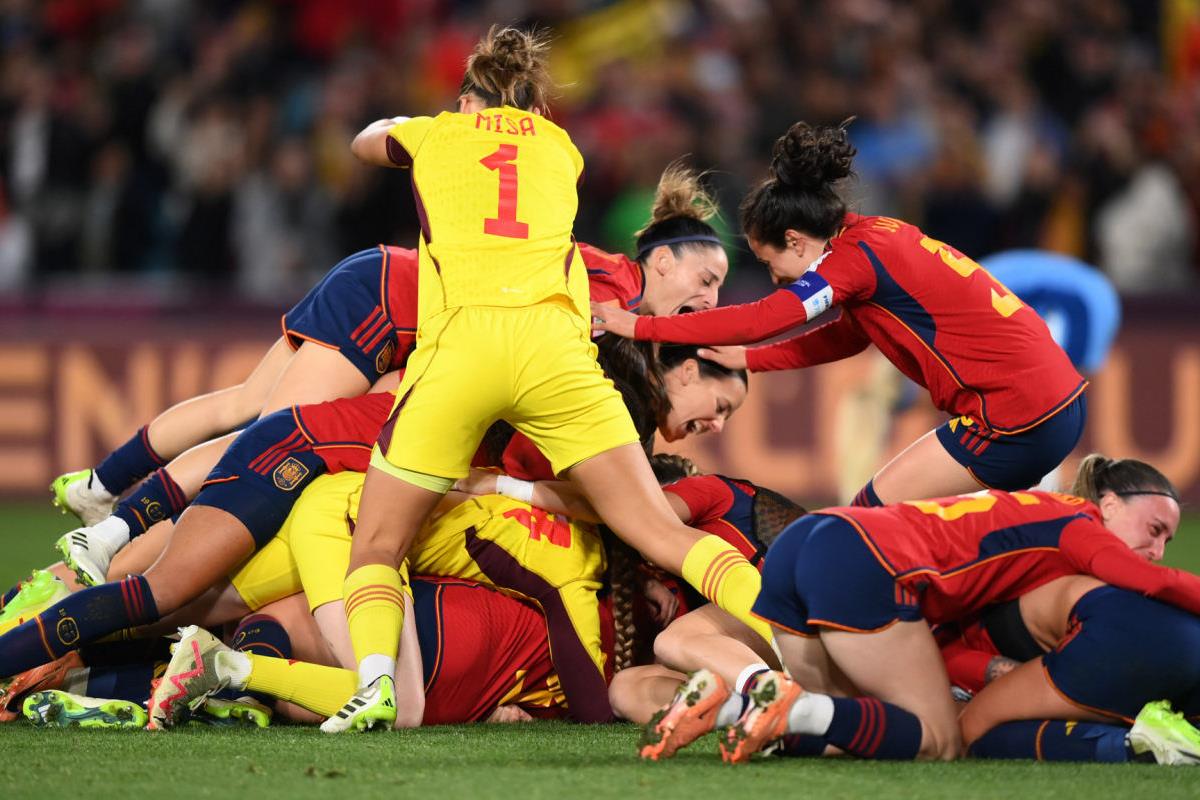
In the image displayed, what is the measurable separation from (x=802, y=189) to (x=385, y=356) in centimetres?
155

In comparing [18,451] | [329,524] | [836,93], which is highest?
[836,93]

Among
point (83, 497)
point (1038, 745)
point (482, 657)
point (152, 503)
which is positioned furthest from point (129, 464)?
point (1038, 745)

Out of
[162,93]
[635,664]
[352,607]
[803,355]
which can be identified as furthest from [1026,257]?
[162,93]

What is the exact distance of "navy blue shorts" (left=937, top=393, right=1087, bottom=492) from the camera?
526 cm

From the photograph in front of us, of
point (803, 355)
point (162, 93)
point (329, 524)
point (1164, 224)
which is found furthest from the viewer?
point (162, 93)

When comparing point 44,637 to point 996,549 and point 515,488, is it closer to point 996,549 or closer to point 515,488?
point 515,488

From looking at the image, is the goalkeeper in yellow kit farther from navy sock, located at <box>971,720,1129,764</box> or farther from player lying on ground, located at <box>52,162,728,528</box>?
player lying on ground, located at <box>52,162,728,528</box>

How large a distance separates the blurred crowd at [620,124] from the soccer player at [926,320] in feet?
16.1

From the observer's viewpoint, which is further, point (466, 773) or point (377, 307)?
point (377, 307)

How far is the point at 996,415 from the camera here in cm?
524

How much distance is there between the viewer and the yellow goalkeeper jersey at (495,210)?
4609 millimetres

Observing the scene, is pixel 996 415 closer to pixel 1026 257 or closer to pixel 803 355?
pixel 803 355

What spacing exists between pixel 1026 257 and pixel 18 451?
20.1 ft

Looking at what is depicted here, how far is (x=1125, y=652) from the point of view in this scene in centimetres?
376
